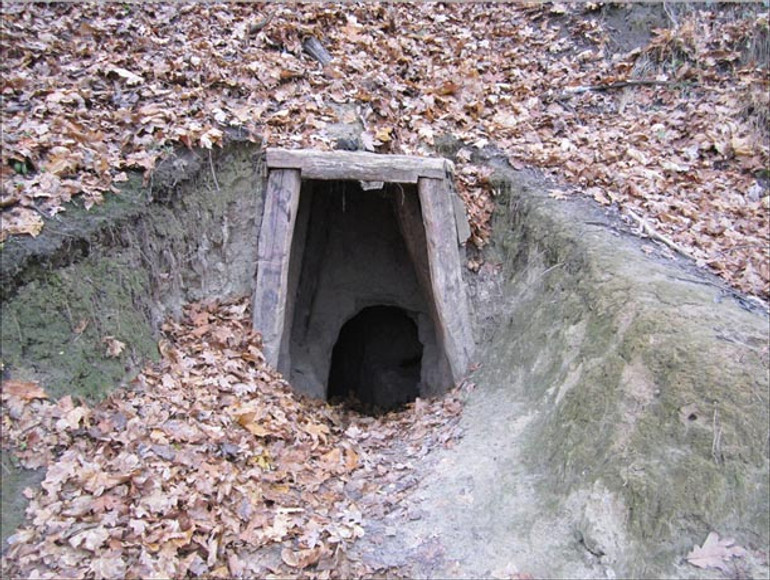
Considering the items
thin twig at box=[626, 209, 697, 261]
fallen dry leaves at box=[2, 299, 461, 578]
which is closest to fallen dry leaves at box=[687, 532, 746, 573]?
fallen dry leaves at box=[2, 299, 461, 578]

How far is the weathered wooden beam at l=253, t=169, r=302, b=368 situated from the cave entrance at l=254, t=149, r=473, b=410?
0.03 feet

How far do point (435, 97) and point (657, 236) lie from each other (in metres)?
3.18

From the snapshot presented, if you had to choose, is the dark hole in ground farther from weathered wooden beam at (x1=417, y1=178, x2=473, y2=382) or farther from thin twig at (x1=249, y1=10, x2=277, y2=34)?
thin twig at (x1=249, y1=10, x2=277, y2=34)

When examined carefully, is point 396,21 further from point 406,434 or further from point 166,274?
point 406,434

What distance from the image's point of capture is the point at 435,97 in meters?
6.90

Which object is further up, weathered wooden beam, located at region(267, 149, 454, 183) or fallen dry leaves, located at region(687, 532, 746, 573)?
weathered wooden beam, located at region(267, 149, 454, 183)

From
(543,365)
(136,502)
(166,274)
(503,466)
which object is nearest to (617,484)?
(503,466)

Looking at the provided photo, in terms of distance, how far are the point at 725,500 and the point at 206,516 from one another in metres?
3.34

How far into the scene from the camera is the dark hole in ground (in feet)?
36.6

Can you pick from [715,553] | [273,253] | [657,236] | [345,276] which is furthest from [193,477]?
[345,276]

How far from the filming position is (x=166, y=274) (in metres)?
5.22

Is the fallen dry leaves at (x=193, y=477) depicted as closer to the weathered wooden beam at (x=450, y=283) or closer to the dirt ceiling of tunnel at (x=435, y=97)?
the weathered wooden beam at (x=450, y=283)

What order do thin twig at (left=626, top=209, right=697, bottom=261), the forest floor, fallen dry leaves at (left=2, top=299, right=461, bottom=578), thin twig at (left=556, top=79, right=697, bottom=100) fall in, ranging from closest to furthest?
fallen dry leaves at (left=2, top=299, right=461, bottom=578), the forest floor, thin twig at (left=626, top=209, right=697, bottom=261), thin twig at (left=556, top=79, right=697, bottom=100)

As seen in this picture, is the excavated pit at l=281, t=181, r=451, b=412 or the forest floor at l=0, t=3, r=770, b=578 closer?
the forest floor at l=0, t=3, r=770, b=578
